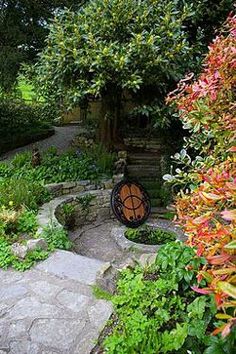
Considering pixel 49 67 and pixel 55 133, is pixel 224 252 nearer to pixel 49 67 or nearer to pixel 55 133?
pixel 49 67

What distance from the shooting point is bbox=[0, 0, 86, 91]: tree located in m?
5.74

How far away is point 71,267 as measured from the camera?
3088mm

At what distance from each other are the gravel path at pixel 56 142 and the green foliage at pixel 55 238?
373cm

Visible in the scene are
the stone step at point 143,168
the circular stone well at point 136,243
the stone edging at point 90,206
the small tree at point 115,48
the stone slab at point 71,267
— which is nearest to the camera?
the stone slab at point 71,267

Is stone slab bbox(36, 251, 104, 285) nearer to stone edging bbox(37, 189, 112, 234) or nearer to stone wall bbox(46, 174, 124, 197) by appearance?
stone edging bbox(37, 189, 112, 234)

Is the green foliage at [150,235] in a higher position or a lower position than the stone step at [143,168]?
lower

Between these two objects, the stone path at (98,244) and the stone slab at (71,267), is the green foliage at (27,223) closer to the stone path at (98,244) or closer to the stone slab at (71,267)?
the stone slab at (71,267)

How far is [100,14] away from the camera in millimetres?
4273

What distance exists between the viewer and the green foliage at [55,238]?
11.5 feet

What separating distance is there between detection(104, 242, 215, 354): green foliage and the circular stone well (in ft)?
5.91

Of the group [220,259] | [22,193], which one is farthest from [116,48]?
[220,259]

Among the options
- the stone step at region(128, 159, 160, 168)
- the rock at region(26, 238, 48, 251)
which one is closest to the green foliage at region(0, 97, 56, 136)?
the stone step at region(128, 159, 160, 168)

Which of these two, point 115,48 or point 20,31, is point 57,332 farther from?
point 20,31

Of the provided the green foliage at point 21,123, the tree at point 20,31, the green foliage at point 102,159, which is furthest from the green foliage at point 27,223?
the green foliage at point 21,123
